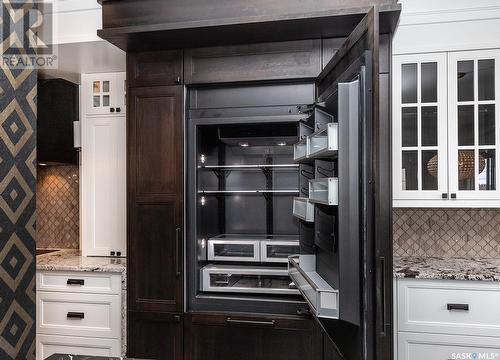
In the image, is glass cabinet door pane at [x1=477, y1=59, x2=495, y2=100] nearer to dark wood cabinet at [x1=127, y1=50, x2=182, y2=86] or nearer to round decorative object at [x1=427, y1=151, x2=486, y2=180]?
round decorative object at [x1=427, y1=151, x2=486, y2=180]

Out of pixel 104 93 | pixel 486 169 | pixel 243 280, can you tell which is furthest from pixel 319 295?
pixel 104 93

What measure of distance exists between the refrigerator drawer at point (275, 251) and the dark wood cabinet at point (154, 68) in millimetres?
1161

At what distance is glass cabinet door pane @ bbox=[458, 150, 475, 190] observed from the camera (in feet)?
7.84

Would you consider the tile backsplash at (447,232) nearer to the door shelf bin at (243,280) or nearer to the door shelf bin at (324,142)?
the door shelf bin at (243,280)

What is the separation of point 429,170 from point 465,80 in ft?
1.94

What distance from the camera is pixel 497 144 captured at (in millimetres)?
2354

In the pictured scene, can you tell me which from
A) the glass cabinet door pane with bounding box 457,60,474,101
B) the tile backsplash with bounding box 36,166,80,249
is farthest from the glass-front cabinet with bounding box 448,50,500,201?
the tile backsplash with bounding box 36,166,80,249

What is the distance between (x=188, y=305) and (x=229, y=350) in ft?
1.20

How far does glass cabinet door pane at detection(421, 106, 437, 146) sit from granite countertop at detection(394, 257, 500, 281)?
763 millimetres

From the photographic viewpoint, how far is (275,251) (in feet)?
8.12

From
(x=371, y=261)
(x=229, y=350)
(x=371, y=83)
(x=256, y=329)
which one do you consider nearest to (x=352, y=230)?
(x=371, y=261)

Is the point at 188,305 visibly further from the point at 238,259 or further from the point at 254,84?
the point at 254,84

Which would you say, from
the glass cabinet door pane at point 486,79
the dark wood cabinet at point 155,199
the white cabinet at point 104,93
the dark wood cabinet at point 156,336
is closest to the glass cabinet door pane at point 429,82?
the glass cabinet door pane at point 486,79

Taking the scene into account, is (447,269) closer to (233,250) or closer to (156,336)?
(233,250)
